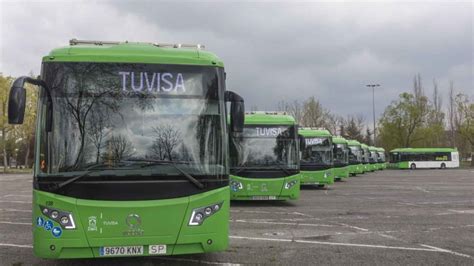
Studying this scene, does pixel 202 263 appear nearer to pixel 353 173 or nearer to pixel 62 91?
pixel 62 91

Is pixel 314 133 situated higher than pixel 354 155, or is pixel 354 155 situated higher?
pixel 314 133

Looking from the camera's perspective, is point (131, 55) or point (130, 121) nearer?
point (130, 121)

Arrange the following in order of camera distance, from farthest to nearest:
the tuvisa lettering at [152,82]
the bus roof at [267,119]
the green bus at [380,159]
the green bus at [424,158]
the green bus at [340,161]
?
the green bus at [424,158], the green bus at [380,159], the green bus at [340,161], the bus roof at [267,119], the tuvisa lettering at [152,82]

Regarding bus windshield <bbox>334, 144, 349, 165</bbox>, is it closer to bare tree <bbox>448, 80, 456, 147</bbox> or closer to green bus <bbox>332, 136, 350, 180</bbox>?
green bus <bbox>332, 136, 350, 180</bbox>

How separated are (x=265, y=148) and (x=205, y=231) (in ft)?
30.9

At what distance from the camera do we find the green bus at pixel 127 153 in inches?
246

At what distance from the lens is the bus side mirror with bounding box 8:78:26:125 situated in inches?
235

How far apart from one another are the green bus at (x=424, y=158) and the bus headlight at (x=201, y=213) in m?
67.8

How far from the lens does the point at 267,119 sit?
53.8ft

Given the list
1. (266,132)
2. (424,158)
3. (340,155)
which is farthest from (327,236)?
(424,158)

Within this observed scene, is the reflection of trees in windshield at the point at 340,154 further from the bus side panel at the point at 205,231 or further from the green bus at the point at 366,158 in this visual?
the bus side panel at the point at 205,231

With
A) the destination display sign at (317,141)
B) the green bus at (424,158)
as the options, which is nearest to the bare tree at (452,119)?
the green bus at (424,158)

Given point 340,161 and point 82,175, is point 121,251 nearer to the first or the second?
point 82,175

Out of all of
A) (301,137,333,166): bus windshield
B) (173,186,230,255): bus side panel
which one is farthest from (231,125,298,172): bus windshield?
(173,186,230,255): bus side panel
